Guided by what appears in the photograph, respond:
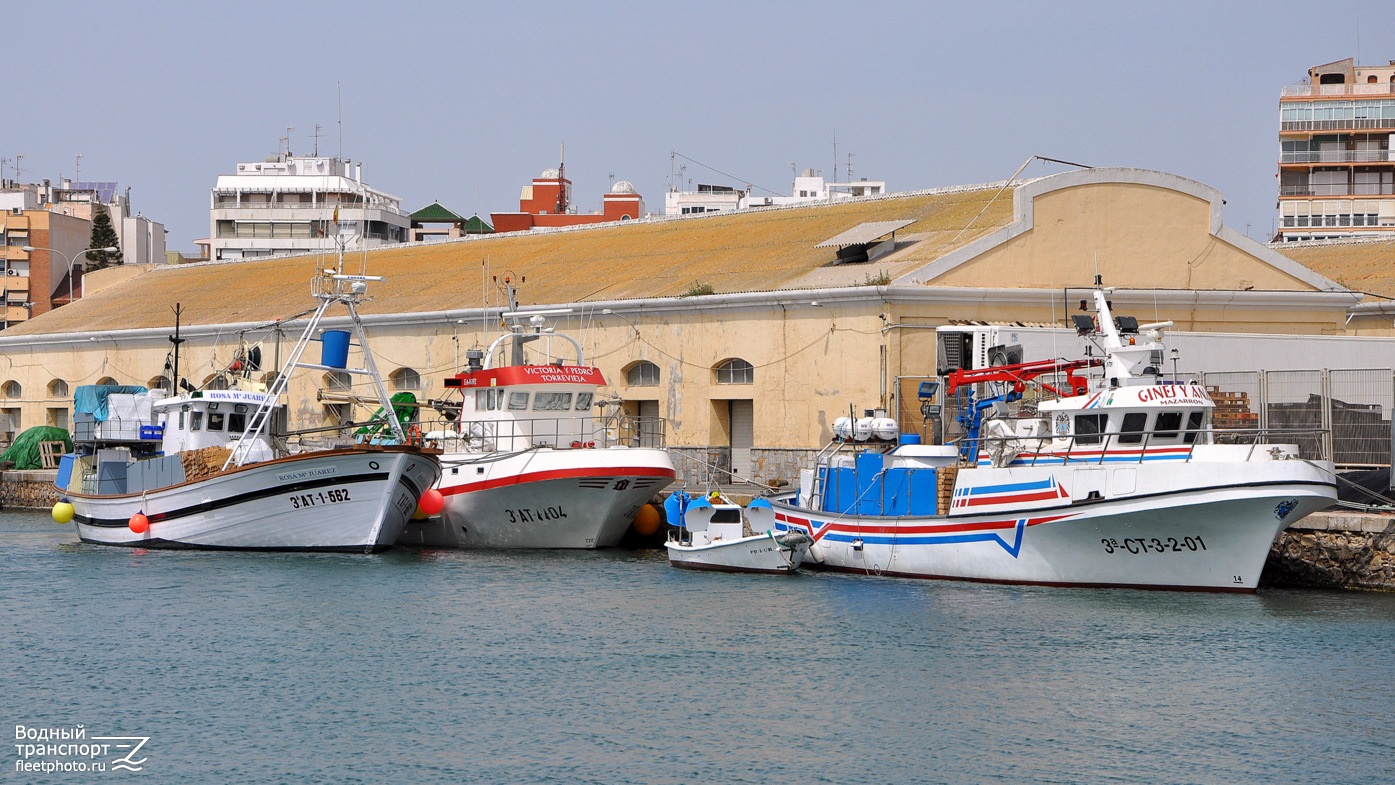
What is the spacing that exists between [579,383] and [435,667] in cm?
1404

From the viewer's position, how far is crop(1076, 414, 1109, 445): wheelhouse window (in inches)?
1017

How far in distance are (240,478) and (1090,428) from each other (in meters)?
16.5

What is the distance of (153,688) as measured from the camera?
64.6ft

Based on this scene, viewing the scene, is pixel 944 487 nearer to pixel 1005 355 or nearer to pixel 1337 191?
pixel 1005 355

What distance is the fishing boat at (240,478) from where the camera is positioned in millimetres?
31859

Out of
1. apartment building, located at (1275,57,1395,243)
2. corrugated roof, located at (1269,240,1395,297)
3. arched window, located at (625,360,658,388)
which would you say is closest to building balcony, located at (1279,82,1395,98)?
apartment building, located at (1275,57,1395,243)

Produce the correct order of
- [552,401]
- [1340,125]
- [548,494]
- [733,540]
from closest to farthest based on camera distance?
[733,540] < [548,494] < [552,401] < [1340,125]

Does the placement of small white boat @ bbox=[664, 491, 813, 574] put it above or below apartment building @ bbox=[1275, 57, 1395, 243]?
below

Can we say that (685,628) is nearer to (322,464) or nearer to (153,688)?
(153,688)

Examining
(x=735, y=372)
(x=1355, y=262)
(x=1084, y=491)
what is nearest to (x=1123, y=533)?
(x=1084, y=491)

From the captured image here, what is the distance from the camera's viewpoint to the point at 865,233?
3956 centimetres

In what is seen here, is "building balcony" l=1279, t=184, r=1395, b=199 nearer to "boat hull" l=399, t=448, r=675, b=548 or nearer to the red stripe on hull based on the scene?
"boat hull" l=399, t=448, r=675, b=548

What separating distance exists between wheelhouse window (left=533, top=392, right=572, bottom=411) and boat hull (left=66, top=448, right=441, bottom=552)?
8.63ft

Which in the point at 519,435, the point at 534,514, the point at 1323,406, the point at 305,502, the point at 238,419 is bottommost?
the point at 534,514
